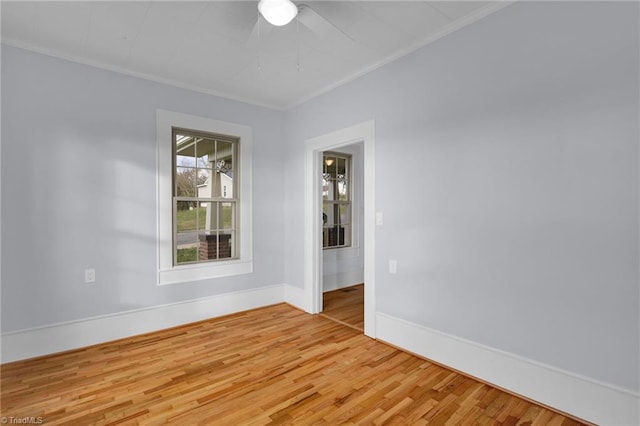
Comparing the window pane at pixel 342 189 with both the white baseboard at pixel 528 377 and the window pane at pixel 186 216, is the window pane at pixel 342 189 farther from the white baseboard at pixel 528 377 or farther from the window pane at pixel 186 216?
the white baseboard at pixel 528 377

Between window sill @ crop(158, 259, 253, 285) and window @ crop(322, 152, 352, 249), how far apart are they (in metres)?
1.65

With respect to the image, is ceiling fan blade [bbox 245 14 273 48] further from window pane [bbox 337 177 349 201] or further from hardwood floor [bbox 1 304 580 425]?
window pane [bbox 337 177 349 201]

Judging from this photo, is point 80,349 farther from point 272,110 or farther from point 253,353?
point 272,110

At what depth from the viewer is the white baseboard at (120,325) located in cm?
278

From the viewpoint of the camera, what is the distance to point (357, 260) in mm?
5645

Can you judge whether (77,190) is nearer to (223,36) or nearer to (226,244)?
(226,244)

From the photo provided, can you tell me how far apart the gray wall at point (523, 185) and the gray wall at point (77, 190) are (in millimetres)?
2509

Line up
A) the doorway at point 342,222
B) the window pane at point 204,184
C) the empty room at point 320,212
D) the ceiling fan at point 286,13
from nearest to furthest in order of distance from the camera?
the ceiling fan at point 286,13 → the empty room at point 320,212 → the window pane at point 204,184 → the doorway at point 342,222

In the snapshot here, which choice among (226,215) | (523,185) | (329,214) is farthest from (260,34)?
(329,214)

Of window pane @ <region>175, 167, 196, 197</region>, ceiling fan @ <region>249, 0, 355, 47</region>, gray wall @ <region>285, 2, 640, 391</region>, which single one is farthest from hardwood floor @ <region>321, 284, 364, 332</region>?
ceiling fan @ <region>249, 0, 355, 47</region>

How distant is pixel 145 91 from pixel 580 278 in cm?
418

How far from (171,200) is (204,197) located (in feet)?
1.38

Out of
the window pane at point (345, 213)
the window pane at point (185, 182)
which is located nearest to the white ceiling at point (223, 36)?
the window pane at point (185, 182)

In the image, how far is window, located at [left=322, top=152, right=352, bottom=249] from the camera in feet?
17.7
